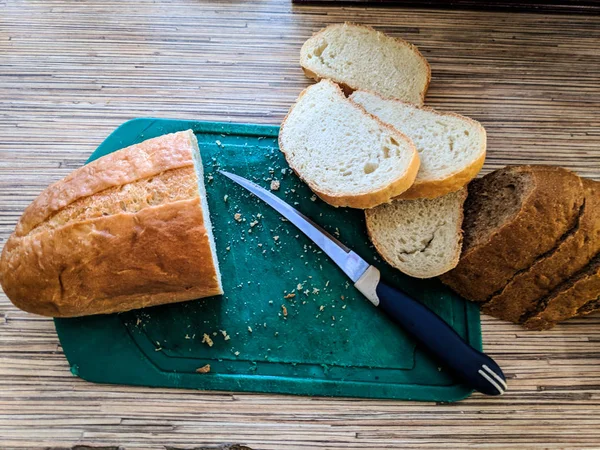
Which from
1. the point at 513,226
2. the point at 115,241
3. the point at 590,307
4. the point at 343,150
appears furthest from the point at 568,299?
the point at 115,241

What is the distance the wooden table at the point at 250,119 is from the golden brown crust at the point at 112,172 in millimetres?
473

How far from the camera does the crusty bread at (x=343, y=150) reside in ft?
7.67

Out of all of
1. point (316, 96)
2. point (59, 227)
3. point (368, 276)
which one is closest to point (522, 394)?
point (368, 276)

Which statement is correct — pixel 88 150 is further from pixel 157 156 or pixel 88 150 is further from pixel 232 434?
pixel 232 434

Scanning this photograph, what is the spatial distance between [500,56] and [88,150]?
244 centimetres

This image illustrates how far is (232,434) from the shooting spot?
226 centimetres

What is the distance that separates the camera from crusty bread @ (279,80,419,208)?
2.34 m

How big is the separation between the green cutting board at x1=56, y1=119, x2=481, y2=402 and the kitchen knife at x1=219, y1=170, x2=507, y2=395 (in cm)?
7

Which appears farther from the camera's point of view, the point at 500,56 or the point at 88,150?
the point at 500,56

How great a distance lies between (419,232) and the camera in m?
2.45

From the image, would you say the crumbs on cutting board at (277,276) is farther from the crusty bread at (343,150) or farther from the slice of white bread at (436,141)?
the slice of white bread at (436,141)

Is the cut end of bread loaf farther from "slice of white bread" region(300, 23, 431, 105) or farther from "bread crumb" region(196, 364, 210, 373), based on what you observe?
"slice of white bread" region(300, 23, 431, 105)

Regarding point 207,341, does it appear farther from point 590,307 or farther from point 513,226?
point 590,307

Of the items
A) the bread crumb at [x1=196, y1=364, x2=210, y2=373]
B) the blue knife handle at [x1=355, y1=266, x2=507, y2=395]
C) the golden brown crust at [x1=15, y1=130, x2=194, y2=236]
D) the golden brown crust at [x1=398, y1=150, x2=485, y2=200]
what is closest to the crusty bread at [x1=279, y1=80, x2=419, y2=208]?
the golden brown crust at [x1=398, y1=150, x2=485, y2=200]
